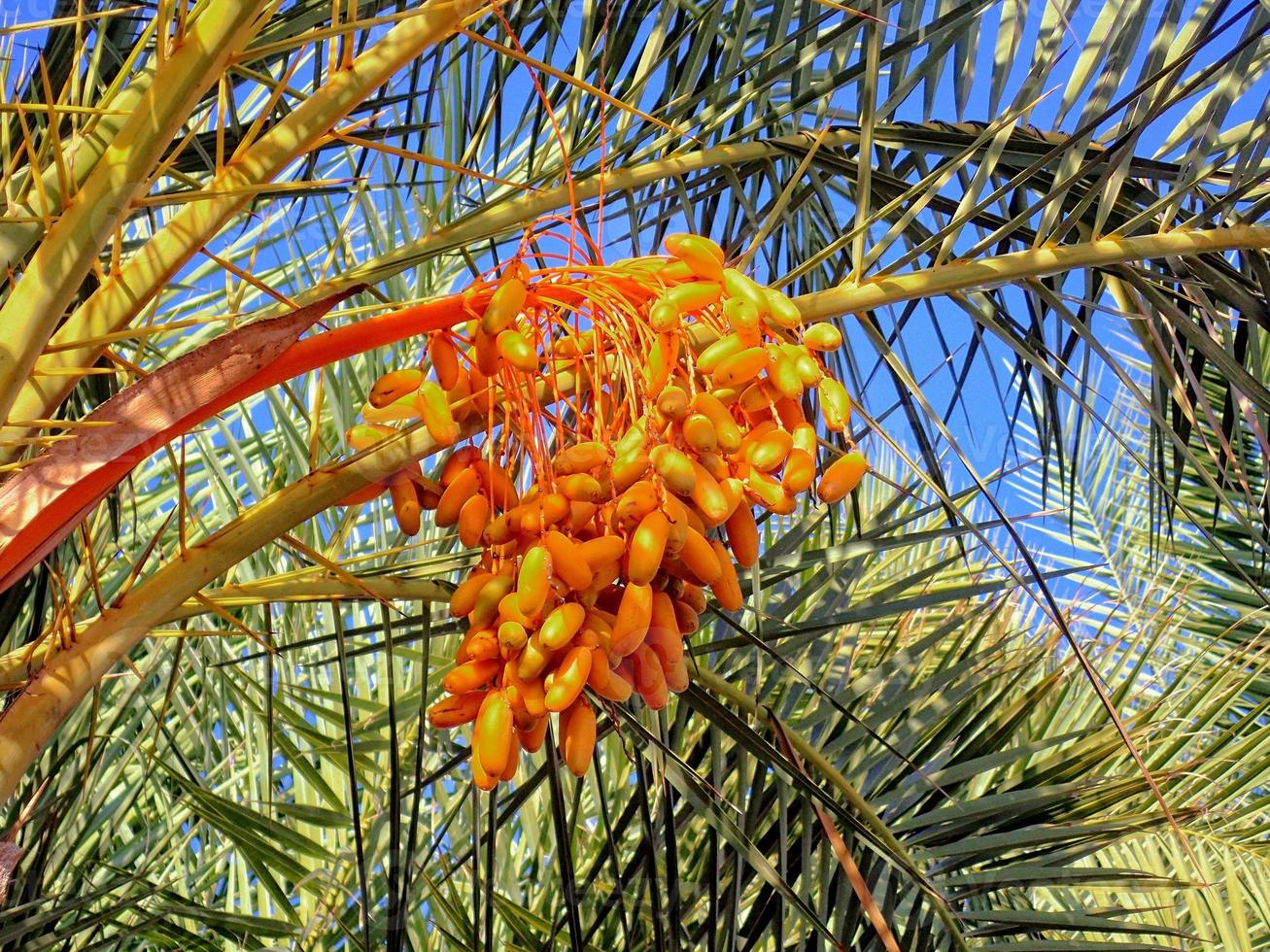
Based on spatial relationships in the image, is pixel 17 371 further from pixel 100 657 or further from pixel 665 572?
pixel 665 572

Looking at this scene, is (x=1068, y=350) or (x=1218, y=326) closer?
(x=1218, y=326)

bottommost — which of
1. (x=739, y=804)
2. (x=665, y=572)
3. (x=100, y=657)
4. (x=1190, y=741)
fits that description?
(x=100, y=657)

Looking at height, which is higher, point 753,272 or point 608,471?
point 753,272

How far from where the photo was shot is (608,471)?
0.78 m

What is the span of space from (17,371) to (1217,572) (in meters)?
5.84

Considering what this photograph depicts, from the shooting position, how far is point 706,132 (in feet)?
4.40

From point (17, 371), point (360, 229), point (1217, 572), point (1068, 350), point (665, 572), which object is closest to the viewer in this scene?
point (17, 371)

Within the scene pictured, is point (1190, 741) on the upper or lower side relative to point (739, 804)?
upper

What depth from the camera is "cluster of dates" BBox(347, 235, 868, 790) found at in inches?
29.5

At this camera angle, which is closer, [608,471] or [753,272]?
[608,471]

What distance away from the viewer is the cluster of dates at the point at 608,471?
2.46ft

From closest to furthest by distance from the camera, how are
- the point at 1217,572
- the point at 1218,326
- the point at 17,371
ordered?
1. the point at 17,371
2. the point at 1218,326
3. the point at 1217,572

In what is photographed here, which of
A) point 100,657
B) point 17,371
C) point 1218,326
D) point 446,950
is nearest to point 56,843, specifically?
point 446,950

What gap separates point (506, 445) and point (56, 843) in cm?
130
